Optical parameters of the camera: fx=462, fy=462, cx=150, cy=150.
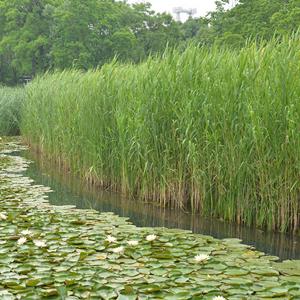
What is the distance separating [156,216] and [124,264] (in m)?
1.82

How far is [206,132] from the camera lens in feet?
15.4

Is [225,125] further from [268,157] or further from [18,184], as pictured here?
[18,184]

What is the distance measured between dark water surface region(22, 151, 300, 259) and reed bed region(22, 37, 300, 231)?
0.13m

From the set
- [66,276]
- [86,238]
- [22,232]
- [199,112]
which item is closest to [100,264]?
[66,276]

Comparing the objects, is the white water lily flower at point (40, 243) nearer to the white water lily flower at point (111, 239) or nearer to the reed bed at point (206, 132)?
the white water lily flower at point (111, 239)

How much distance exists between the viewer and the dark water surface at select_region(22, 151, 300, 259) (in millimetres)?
4031

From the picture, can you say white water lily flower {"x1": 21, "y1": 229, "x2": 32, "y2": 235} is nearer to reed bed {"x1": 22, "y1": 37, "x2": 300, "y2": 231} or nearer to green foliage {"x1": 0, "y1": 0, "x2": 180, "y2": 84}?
reed bed {"x1": 22, "y1": 37, "x2": 300, "y2": 231}

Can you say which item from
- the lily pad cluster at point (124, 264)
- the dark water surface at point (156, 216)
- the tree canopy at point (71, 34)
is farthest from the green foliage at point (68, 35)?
the lily pad cluster at point (124, 264)

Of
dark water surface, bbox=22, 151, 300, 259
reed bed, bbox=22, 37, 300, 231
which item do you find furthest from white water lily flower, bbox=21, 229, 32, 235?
reed bed, bbox=22, 37, 300, 231

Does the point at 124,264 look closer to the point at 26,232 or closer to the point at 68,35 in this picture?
the point at 26,232

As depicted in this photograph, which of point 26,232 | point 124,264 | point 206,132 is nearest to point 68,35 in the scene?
point 206,132

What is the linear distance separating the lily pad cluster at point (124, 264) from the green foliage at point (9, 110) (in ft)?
30.2

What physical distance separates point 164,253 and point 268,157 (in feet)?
4.66

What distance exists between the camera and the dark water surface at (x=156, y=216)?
4031 mm
